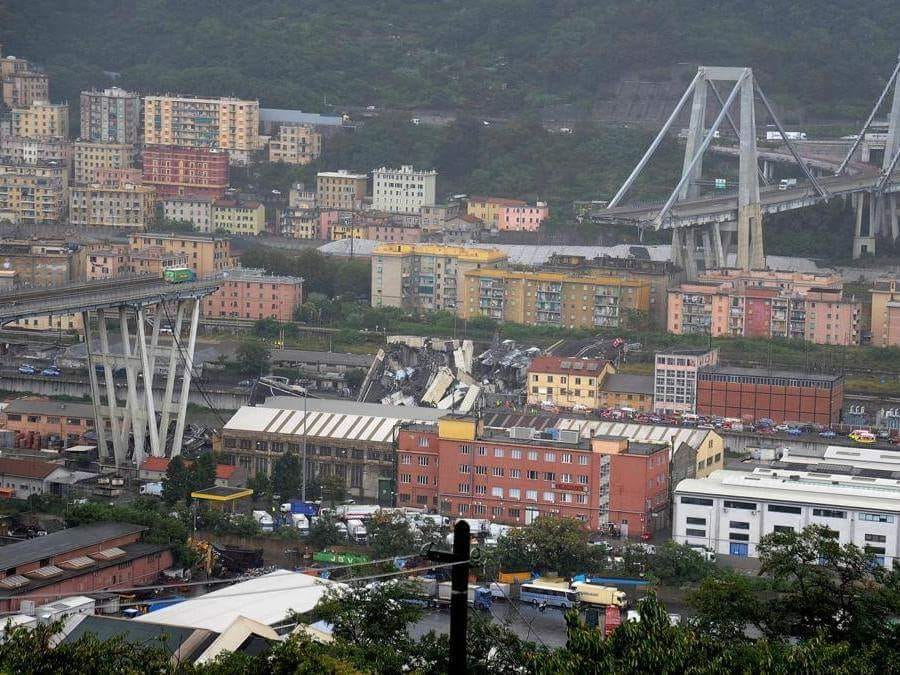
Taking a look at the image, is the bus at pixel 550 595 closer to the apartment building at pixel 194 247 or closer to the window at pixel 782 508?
the window at pixel 782 508

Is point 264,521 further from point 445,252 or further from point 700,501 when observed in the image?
point 445,252

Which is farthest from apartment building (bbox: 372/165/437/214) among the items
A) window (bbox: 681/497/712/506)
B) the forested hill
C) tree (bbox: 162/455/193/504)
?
window (bbox: 681/497/712/506)

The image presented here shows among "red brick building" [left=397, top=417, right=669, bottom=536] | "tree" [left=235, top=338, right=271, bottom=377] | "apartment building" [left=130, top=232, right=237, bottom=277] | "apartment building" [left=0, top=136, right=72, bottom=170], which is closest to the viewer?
"red brick building" [left=397, top=417, right=669, bottom=536]

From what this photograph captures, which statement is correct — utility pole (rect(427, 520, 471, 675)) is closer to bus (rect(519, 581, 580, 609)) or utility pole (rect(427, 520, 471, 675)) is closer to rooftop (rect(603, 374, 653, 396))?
bus (rect(519, 581, 580, 609))

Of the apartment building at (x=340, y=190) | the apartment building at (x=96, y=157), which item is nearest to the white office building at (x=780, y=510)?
the apartment building at (x=340, y=190)

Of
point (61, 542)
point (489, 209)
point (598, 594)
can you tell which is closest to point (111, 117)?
point (489, 209)

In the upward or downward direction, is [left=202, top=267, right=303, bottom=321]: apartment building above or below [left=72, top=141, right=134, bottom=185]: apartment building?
below

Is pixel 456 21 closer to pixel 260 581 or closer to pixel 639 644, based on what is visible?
pixel 260 581

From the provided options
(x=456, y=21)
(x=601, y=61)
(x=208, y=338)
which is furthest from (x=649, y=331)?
(x=456, y=21)
